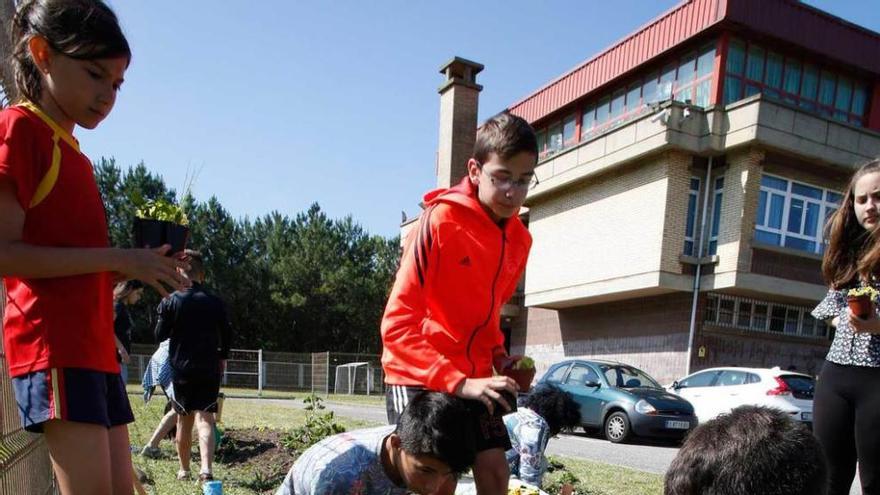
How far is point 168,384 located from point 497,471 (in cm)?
422

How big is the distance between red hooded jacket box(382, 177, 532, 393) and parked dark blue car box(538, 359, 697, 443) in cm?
817

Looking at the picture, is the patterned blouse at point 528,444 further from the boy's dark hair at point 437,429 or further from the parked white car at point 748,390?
the parked white car at point 748,390

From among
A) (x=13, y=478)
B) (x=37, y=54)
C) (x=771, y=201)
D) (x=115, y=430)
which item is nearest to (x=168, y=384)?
(x=13, y=478)

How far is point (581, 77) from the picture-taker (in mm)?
24359

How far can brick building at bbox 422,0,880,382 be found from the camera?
17.3 m

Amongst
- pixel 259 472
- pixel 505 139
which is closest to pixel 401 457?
pixel 505 139

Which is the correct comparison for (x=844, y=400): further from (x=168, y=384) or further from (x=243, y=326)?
(x=243, y=326)

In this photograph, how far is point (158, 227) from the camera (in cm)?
214

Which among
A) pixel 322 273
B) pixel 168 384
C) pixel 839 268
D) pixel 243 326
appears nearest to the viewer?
pixel 839 268

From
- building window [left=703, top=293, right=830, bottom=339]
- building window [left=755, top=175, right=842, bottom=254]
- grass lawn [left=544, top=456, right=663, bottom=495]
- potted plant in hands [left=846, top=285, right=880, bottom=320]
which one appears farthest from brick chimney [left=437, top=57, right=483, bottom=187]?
potted plant in hands [left=846, top=285, right=880, bottom=320]

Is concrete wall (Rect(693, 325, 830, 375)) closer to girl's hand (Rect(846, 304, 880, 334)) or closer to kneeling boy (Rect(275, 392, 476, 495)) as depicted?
girl's hand (Rect(846, 304, 880, 334))

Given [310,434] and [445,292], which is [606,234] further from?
[445,292]

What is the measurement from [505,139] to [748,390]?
11.2 m

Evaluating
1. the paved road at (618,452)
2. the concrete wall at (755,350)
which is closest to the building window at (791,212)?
the concrete wall at (755,350)
